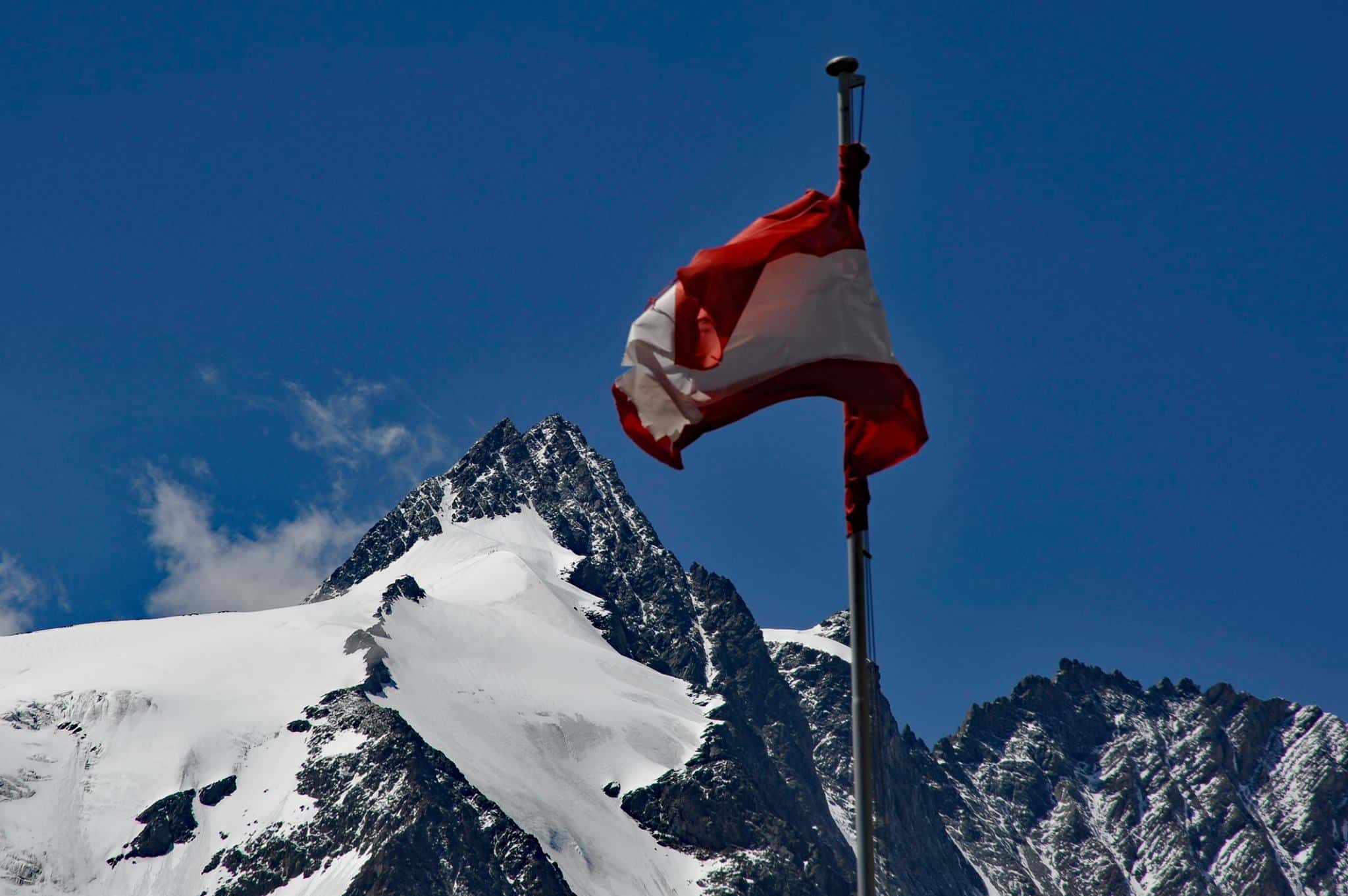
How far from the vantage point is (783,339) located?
21.2 meters

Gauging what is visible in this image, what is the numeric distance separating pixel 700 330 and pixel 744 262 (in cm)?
100

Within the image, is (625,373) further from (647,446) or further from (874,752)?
(874,752)

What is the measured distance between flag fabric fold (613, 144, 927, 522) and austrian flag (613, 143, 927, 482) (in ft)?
0.05

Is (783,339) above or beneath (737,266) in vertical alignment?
beneath

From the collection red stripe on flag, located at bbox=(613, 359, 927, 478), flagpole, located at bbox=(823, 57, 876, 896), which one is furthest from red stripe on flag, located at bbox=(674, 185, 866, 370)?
flagpole, located at bbox=(823, 57, 876, 896)

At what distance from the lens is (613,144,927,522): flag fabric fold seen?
2072 cm

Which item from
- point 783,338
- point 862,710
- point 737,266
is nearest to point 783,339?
point 783,338

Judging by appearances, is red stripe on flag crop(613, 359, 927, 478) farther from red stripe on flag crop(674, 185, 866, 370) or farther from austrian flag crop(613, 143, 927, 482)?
red stripe on flag crop(674, 185, 866, 370)

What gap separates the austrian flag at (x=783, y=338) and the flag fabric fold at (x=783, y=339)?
0.02 m

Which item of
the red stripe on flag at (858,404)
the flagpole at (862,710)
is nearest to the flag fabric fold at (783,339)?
the red stripe on flag at (858,404)

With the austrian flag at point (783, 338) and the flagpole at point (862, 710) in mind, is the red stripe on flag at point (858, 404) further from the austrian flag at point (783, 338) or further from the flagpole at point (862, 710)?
the flagpole at point (862, 710)

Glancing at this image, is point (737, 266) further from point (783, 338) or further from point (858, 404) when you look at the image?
point (858, 404)

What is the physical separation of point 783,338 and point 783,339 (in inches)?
0.7

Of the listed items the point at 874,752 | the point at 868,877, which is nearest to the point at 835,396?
the point at 874,752
